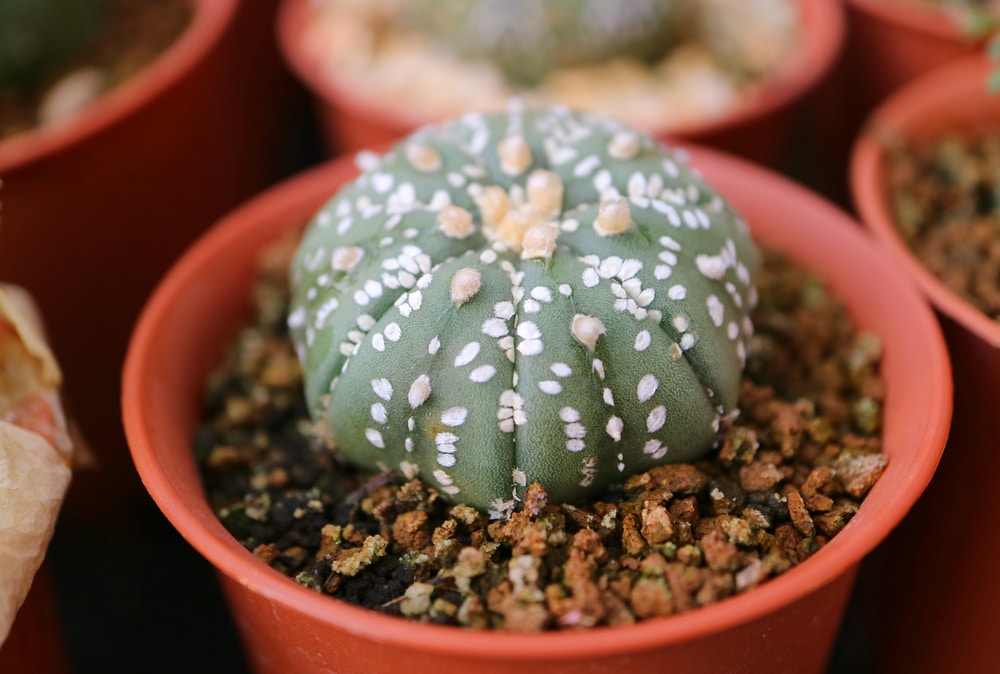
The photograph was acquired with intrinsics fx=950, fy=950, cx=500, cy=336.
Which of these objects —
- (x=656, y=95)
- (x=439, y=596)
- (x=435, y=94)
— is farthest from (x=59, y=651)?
(x=656, y=95)

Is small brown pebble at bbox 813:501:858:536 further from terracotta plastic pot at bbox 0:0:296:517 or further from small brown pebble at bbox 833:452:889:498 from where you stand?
terracotta plastic pot at bbox 0:0:296:517

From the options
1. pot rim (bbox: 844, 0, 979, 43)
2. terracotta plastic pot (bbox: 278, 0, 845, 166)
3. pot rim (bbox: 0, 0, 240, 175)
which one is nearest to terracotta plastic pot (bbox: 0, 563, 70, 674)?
pot rim (bbox: 0, 0, 240, 175)

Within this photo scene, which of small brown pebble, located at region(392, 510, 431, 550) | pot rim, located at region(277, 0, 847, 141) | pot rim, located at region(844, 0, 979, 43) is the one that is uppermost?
pot rim, located at region(844, 0, 979, 43)

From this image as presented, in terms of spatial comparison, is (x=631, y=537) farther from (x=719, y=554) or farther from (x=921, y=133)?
(x=921, y=133)

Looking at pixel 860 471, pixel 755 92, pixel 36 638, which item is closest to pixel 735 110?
pixel 755 92

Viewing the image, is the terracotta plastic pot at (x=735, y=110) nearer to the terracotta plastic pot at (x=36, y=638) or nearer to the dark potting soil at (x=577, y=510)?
the dark potting soil at (x=577, y=510)

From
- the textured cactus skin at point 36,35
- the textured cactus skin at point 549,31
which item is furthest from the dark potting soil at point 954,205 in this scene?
the textured cactus skin at point 36,35
